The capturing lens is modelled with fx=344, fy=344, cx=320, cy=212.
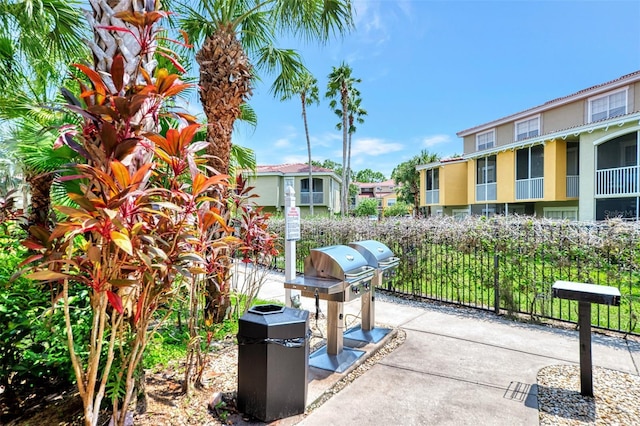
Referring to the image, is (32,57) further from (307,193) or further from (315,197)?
(315,197)

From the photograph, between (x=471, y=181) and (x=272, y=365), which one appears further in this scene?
(x=471, y=181)

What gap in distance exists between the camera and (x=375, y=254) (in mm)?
5047

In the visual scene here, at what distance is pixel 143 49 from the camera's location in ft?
7.15

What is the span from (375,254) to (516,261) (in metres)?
2.84

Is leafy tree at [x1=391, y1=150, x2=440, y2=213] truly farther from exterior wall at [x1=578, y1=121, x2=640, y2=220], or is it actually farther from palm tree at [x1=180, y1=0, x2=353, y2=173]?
palm tree at [x1=180, y1=0, x2=353, y2=173]

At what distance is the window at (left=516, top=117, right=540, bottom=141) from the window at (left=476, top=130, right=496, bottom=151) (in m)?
1.81

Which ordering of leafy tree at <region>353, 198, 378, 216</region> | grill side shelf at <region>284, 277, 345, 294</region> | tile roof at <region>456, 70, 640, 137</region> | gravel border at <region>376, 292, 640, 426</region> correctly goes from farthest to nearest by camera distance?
leafy tree at <region>353, 198, 378, 216</region>, tile roof at <region>456, 70, 640, 137</region>, grill side shelf at <region>284, 277, 345, 294</region>, gravel border at <region>376, 292, 640, 426</region>

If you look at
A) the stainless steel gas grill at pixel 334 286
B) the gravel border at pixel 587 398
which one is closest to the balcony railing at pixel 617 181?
the gravel border at pixel 587 398

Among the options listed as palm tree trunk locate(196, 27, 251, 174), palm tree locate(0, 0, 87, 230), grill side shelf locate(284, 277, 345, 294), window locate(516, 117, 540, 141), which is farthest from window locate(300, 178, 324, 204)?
grill side shelf locate(284, 277, 345, 294)

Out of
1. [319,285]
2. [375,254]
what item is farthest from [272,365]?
[375,254]

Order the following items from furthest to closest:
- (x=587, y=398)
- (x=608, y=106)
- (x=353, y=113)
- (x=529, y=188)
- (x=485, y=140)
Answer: (x=353, y=113)
(x=485, y=140)
(x=529, y=188)
(x=608, y=106)
(x=587, y=398)

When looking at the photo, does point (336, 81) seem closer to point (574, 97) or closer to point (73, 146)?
point (574, 97)

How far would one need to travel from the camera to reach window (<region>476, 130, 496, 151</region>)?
930 inches

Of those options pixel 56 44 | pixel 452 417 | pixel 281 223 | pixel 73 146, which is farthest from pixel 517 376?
pixel 281 223
